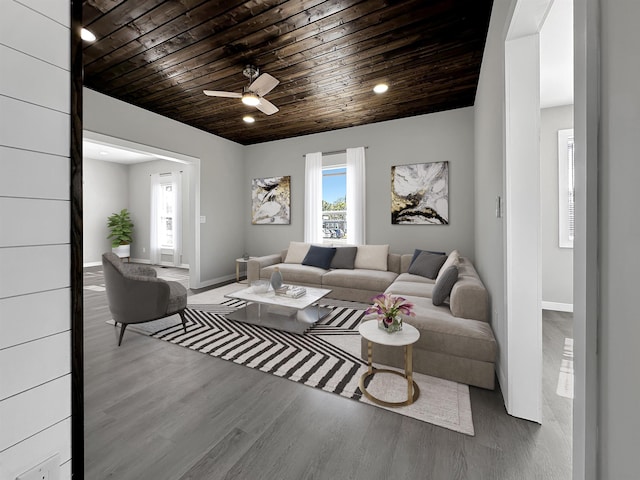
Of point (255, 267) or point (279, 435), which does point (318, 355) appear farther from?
point (255, 267)

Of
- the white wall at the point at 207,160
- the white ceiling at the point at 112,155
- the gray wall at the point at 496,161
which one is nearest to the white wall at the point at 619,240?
the gray wall at the point at 496,161

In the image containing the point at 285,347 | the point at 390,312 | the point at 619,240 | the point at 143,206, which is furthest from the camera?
the point at 143,206

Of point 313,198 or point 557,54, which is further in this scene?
point 313,198

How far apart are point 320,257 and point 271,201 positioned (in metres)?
1.83

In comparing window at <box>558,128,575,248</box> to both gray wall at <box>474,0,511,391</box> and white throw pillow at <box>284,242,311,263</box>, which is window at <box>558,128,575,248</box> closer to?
gray wall at <box>474,0,511,391</box>

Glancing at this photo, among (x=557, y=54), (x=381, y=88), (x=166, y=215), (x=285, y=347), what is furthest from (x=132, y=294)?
(x=166, y=215)

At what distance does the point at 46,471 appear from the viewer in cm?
76

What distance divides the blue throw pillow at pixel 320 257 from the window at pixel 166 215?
4.66 meters

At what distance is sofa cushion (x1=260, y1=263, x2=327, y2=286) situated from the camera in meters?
4.31

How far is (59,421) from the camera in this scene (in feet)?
2.60

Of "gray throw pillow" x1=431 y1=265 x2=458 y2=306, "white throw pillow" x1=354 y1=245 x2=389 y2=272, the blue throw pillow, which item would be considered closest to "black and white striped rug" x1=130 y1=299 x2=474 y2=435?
"gray throw pillow" x1=431 y1=265 x2=458 y2=306

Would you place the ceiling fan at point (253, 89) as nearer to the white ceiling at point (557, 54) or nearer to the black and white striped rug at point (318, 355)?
the white ceiling at point (557, 54)

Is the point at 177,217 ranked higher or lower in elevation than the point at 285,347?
higher

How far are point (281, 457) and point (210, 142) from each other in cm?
522
